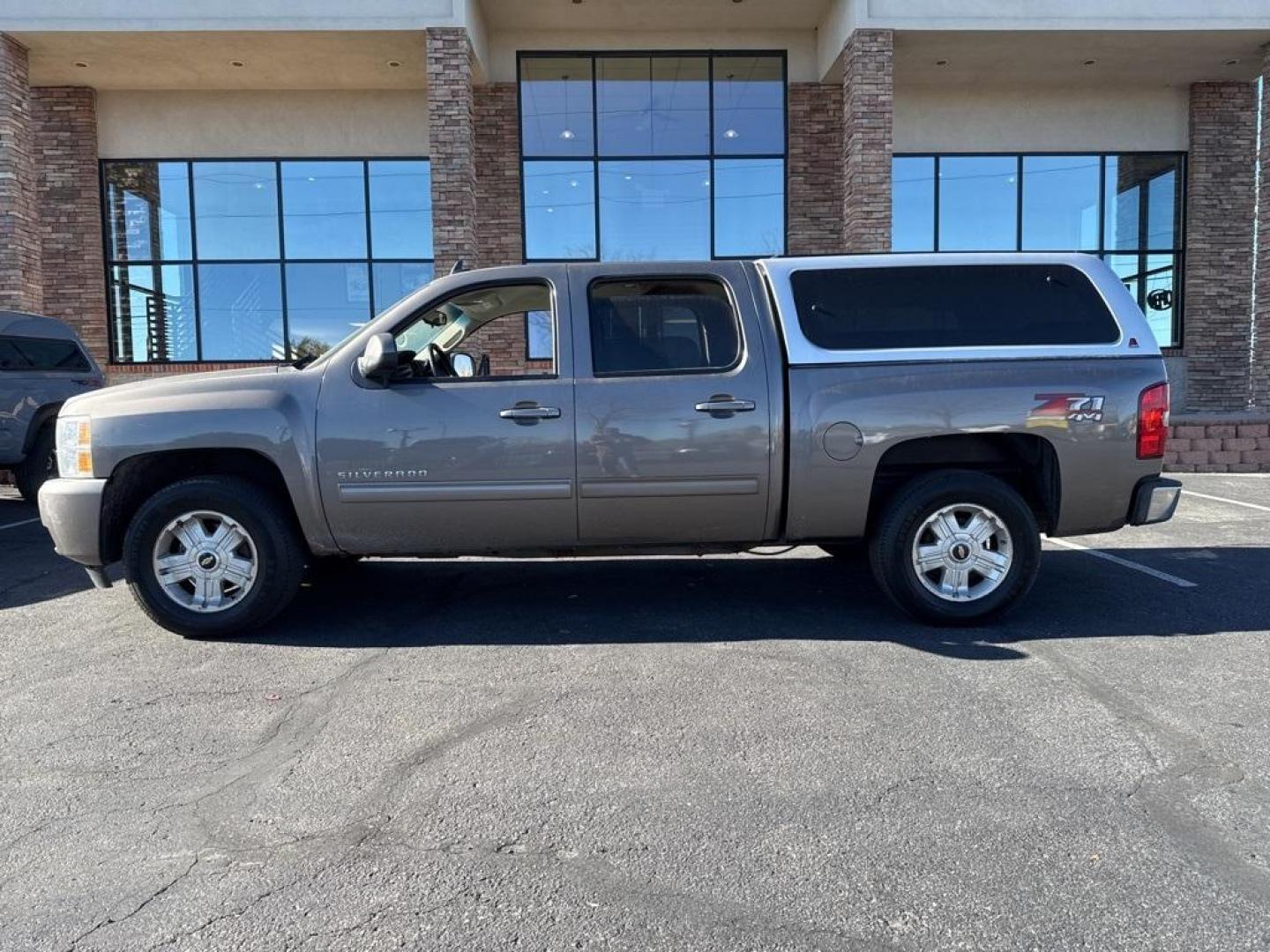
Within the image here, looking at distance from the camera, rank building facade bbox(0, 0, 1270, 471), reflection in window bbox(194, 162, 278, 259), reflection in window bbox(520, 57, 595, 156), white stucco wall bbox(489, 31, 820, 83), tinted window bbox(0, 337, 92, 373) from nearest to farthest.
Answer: tinted window bbox(0, 337, 92, 373) → building facade bbox(0, 0, 1270, 471) → white stucco wall bbox(489, 31, 820, 83) → reflection in window bbox(520, 57, 595, 156) → reflection in window bbox(194, 162, 278, 259)

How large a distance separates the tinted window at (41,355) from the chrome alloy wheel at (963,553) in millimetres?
9637

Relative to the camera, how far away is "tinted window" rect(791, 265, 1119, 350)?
16.8 feet

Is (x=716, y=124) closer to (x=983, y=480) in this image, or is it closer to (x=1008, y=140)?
(x=1008, y=140)

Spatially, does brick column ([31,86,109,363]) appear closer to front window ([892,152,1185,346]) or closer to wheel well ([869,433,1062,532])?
front window ([892,152,1185,346])

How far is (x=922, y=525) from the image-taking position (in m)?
5.08

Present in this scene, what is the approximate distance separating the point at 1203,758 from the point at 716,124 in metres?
14.3

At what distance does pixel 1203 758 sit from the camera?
3436mm

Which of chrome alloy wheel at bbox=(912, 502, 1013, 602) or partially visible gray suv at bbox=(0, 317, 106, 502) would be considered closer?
chrome alloy wheel at bbox=(912, 502, 1013, 602)

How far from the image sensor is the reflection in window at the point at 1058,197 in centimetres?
1683

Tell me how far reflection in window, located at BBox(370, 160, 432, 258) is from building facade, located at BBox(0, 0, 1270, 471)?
4 centimetres

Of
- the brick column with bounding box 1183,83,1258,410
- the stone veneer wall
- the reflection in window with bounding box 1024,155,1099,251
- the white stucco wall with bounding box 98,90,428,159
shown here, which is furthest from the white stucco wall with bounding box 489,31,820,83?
the stone veneer wall

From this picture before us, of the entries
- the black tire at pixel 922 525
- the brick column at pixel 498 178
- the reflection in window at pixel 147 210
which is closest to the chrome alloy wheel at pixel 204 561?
the black tire at pixel 922 525

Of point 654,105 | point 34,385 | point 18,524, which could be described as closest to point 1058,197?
point 654,105

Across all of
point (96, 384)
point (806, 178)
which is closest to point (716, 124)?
point (806, 178)
